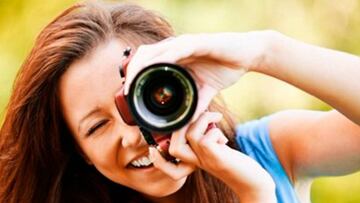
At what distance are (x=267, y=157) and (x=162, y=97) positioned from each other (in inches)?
17.0

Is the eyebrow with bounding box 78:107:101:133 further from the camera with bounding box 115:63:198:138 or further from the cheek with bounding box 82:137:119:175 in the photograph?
the camera with bounding box 115:63:198:138

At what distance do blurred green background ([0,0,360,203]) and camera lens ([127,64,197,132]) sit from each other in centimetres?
165

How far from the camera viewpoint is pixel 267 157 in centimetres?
269

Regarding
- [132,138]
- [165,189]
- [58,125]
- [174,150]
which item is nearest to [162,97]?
[174,150]

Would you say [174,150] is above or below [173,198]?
above

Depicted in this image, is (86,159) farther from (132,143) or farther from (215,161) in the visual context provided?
(215,161)

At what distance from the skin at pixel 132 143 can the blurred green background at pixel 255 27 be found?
1359 millimetres

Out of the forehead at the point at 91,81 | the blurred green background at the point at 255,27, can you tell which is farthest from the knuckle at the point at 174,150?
the blurred green background at the point at 255,27

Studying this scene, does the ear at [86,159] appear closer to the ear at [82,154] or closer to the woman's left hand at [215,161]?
the ear at [82,154]

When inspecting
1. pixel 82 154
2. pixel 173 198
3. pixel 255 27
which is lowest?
pixel 255 27

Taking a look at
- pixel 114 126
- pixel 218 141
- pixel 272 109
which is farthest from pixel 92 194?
pixel 272 109

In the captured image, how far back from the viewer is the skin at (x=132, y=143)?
2391 mm

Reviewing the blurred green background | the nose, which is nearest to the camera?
the nose

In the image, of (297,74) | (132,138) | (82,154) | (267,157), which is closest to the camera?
(297,74)
